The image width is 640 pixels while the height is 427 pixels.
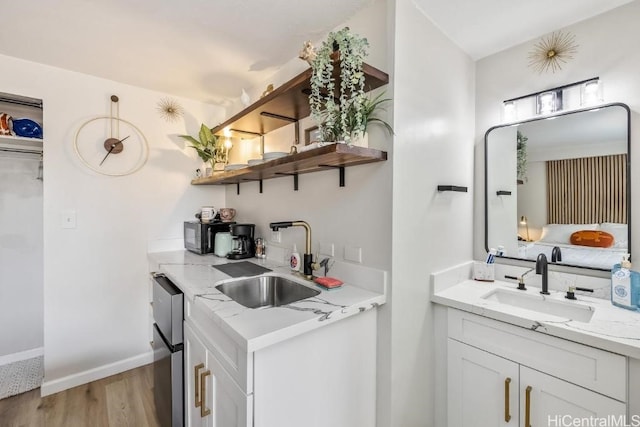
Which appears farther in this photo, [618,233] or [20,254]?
[20,254]

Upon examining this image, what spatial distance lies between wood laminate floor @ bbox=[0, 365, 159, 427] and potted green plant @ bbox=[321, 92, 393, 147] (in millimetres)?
1992

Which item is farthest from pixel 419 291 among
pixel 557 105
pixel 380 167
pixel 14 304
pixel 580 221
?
pixel 14 304

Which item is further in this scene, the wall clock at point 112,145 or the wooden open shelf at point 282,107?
the wall clock at point 112,145

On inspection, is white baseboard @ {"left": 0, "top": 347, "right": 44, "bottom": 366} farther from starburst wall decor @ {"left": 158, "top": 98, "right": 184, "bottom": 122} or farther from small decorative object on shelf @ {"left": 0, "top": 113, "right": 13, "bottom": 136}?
starburst wall decor @ {"left": 158, "top": 98, "right": 184, "bottom": 122}

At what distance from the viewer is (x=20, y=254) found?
2332 mm

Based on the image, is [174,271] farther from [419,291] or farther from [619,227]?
[619,227]

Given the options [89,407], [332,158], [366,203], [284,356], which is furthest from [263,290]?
[89,407]

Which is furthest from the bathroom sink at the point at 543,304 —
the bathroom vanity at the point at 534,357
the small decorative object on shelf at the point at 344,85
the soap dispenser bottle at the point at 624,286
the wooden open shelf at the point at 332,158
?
the small decorative object on shelf at the point at 344,85

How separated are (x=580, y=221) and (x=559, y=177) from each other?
0.86 ft

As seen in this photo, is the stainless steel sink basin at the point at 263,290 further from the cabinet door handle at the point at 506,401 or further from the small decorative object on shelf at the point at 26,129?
the small decorative object on shelf at the point at 26,129

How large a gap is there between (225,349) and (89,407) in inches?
62.0

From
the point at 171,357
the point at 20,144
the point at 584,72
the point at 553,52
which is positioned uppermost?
the point at 553,52

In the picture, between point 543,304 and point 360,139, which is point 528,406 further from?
point 360,139
